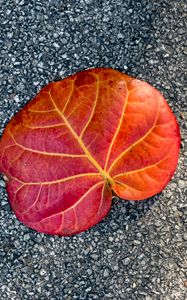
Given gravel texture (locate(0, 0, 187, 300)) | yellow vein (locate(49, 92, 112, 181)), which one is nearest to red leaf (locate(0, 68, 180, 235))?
yellow vein (locate(49, 92, 112, 181))

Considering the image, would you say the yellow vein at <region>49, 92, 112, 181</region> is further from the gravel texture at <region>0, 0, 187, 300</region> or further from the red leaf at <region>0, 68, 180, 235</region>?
the gravel texture at <region>0, 0, 187, 300</region>

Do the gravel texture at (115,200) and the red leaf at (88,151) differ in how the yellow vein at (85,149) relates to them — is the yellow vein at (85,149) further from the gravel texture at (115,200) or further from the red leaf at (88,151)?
the gravel texture at (115,200)

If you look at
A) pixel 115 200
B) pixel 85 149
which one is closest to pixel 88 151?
pixel 85 149

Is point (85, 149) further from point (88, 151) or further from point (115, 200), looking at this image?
point (115, 200)

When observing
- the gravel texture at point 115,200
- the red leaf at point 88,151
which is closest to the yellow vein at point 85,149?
the red leaf at point 88,151

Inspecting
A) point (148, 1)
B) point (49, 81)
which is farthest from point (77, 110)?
point (148, 1)

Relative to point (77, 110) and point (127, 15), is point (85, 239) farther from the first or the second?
point (127, 15)
